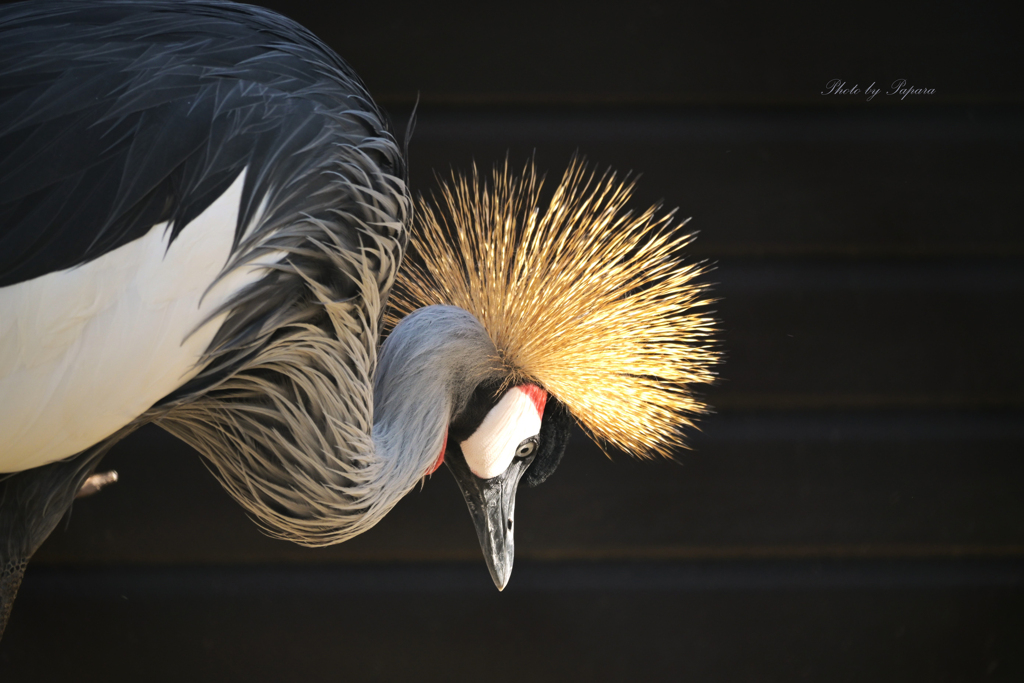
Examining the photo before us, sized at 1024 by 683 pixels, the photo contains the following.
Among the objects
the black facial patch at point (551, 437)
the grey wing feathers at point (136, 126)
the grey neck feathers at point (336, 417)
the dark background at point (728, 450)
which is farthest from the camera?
the dark background at point (728, 450)

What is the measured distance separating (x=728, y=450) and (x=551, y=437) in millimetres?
383

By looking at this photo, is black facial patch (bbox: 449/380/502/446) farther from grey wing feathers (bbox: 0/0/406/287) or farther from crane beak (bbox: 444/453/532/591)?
grey wing feathers (bbox: 0/0/406/287)

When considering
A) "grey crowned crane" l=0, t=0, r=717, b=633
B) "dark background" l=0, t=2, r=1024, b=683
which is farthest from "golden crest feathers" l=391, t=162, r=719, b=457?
"dark background" l=0, t=2, r=1024, b=683

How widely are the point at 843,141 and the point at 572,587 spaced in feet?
2.24

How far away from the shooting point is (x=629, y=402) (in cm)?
73

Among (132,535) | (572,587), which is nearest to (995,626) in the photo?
(572,587)

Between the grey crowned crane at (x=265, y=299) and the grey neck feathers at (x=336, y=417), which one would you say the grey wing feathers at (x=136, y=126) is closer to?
the grey crowned crane at (x=265, y=299)

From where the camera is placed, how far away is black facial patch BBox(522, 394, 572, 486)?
734mm

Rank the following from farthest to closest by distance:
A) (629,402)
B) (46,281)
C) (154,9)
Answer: (629,402) < (154,9) < (46,281)

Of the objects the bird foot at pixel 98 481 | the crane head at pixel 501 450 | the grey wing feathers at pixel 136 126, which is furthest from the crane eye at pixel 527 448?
the bird foot at pixel 98 481

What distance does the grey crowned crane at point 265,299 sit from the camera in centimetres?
52

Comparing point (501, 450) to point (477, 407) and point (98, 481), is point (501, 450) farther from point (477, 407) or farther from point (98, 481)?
point (98, 481)

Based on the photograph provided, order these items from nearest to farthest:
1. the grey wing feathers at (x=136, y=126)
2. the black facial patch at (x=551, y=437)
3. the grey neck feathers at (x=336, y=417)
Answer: the grey wing feathers at (x=136, y=126) → the grey neck feathers at (x=336, y=417) → the black facial patch at (x=551, y=437)

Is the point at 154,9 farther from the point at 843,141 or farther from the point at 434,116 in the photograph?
the point at 843,141
